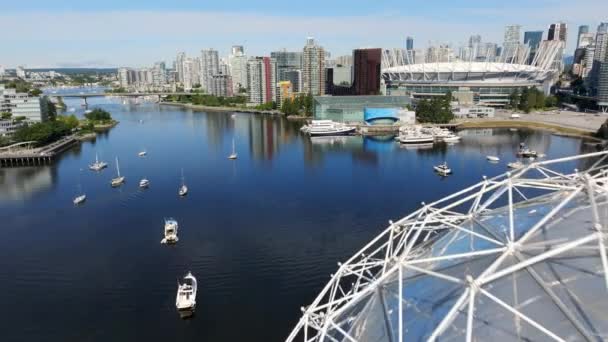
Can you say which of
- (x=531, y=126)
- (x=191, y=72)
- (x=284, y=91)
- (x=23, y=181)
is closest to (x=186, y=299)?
(x=23, y=181)

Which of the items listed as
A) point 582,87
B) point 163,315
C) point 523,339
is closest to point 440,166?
point 163,315

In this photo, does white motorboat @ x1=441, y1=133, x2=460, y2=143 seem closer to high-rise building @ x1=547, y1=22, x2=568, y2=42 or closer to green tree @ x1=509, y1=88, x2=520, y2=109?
green tree @ x1=509, y1=88, x2=520, y2=109

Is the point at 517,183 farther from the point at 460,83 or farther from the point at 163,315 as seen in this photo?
the point at 460,83

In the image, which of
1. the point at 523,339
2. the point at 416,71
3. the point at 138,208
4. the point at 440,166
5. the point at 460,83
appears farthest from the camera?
the point at 416,71

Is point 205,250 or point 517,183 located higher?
point 517,183

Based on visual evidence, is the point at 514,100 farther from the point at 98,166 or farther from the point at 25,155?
the point at 25,155

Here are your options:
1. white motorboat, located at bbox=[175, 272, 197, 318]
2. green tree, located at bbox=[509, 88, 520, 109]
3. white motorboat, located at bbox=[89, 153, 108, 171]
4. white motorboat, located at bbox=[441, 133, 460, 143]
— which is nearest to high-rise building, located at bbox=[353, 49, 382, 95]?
green tree, located at bbox=[509, 88, 520, 109]
